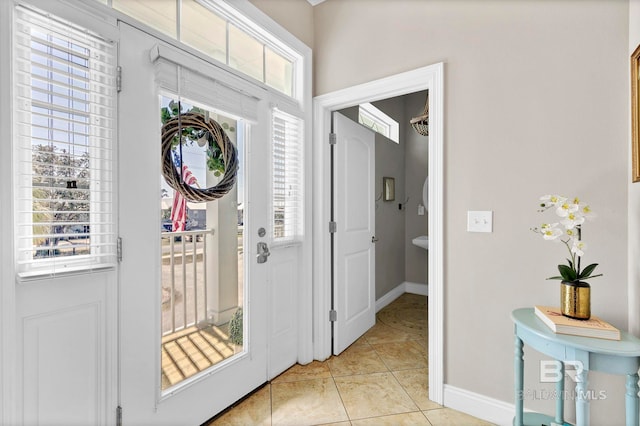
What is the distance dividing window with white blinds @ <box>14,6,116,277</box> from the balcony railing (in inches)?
11.3

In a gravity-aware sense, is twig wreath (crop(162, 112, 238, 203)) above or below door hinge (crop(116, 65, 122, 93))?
below

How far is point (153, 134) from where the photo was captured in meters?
1.42

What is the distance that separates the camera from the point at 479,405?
1.76m

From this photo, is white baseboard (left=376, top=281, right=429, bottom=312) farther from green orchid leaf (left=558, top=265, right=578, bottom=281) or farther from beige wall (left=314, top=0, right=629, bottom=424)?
green orchid leaf (left=558, top=265, right=578, bottom=281)

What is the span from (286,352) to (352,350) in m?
0.65

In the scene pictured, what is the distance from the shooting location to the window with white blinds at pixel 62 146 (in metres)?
1.06

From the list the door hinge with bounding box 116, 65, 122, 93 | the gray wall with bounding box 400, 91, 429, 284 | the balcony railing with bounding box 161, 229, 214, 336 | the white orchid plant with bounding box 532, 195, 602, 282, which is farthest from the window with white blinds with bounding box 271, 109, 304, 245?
the gray wall with bounding box 400, 91, 429, 284

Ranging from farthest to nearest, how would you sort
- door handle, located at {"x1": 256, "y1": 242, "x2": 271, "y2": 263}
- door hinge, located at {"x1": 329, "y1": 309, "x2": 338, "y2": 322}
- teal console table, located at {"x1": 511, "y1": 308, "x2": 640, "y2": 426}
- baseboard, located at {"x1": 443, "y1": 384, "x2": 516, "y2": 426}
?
door hinge, located at {"x1": 329, "y1": 309, "x2": 338, "y2": 322}
door handle, located at {"x1": 256, "y1": 242, "x2": 271, "y2": 263}
baseboard, located at {"x1": 443, "y1": 384, "x2": 516, "y2": 426}
teal console table, located at {"x1": 511, "y1": 308, "x2": 640, "y2": 426}

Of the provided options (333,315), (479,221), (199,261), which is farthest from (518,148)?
(199,261)

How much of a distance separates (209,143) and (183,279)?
0.75 meters

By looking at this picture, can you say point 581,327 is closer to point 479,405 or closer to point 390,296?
point 479,405

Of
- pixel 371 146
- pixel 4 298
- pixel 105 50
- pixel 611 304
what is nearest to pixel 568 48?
pixel 611 304

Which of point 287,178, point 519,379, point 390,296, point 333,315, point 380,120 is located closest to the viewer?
point 519,379

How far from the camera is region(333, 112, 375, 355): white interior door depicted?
98.8 inches
